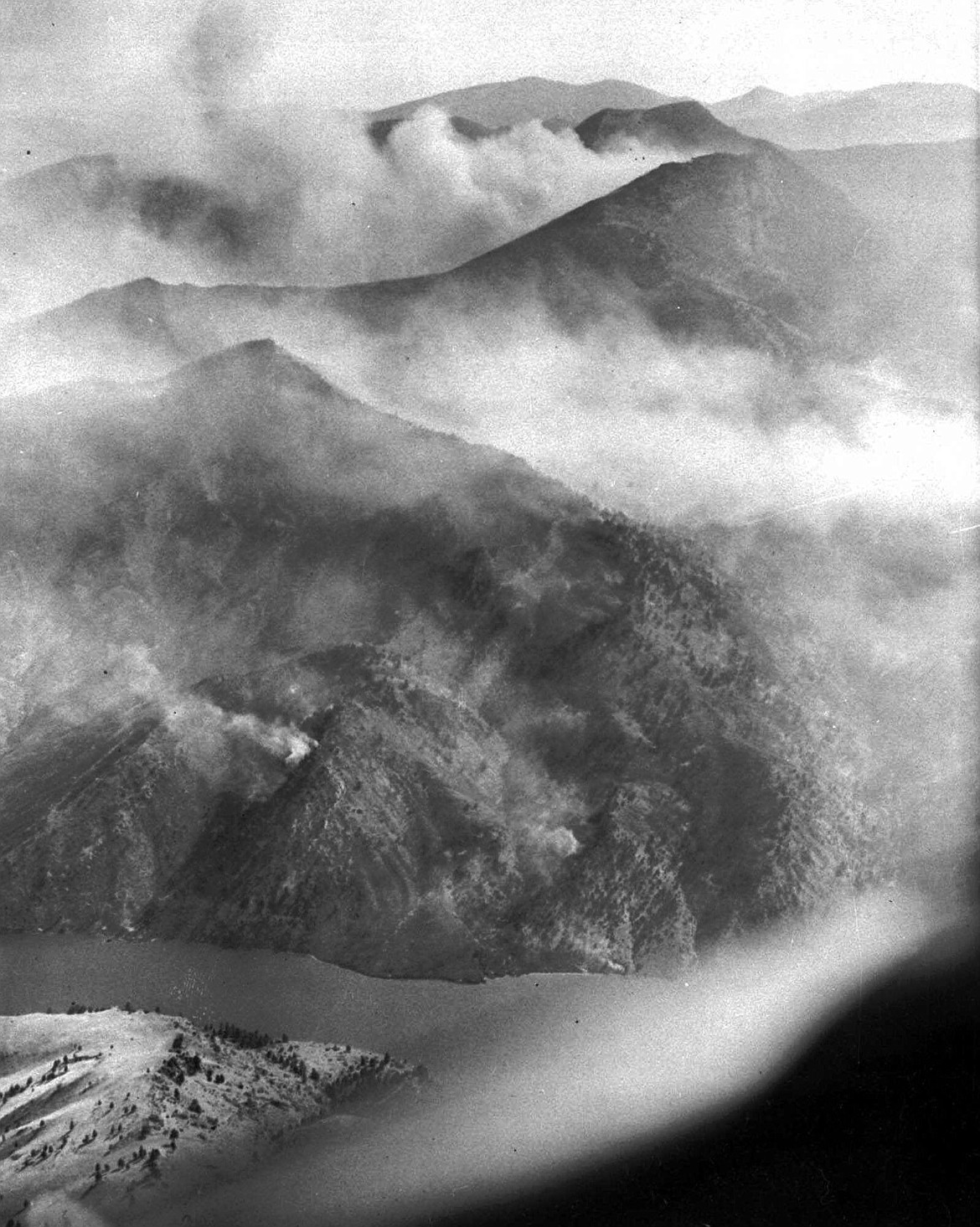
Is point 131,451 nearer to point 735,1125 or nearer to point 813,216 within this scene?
point 813,216

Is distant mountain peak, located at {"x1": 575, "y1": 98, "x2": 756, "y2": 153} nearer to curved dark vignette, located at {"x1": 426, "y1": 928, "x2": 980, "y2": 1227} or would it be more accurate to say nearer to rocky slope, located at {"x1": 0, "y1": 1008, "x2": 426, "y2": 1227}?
curved dark vignette, located at {"x1": 426, "y1": 928, "x2": 980, "y2": 1227}

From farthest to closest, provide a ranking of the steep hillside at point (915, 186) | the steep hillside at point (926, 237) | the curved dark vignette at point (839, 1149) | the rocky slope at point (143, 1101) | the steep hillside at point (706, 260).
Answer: the steep hillside at point (915, 186)
the steep hillside at point (706, 260)
the steep hillside at point (926, 237)
the curved dark vignette at point (839, 1149)
the rocky slope at point (143, 1101)

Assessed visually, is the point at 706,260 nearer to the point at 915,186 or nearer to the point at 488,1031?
the point at 915,186

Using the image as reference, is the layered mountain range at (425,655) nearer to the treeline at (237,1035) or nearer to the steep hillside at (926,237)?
the steep hillside at (926,237)

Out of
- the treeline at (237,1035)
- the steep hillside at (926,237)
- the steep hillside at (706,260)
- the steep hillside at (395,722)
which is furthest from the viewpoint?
the steep hillside at (706,260)

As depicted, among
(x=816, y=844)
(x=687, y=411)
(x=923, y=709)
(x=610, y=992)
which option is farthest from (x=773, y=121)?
(x=610, y=992)

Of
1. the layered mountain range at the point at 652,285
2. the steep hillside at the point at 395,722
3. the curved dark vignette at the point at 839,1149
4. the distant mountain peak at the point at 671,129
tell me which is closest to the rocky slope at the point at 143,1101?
the curved dark vignette at the point at 839,1149

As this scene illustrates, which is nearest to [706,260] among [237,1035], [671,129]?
[671,129]
